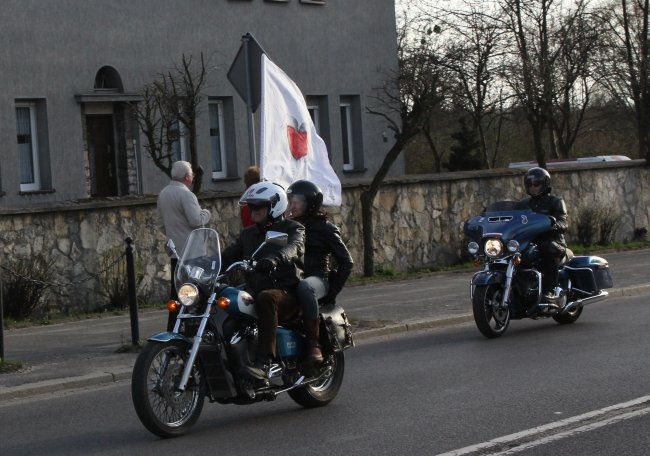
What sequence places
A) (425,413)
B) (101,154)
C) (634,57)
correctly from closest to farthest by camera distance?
(425,413)
(101,154)
(634,57)

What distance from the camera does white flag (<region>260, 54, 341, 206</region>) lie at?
14195mm

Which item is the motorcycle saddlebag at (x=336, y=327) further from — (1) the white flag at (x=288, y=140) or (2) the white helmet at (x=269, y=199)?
(1) the white flag at (x=288, y=140)

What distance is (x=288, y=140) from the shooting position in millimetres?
14461

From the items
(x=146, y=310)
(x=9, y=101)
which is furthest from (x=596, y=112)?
(x=146, y=310)

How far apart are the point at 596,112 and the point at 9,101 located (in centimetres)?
3901

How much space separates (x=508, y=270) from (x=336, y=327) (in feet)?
14.9

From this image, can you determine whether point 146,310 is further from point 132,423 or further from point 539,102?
point 539,102

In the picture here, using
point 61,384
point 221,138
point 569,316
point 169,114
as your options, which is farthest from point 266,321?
point 221,138

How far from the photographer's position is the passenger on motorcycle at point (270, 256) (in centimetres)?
901

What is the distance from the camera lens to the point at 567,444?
7949 millimetres

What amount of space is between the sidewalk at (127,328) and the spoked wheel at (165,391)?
3.17 metres

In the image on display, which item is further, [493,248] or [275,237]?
[493,248]

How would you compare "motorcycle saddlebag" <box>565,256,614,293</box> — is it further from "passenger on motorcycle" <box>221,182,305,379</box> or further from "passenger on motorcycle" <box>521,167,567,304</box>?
"passenger on motorcycle" <box>221,182,305,379</box>

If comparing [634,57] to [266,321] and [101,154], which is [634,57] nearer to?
[101,154]
